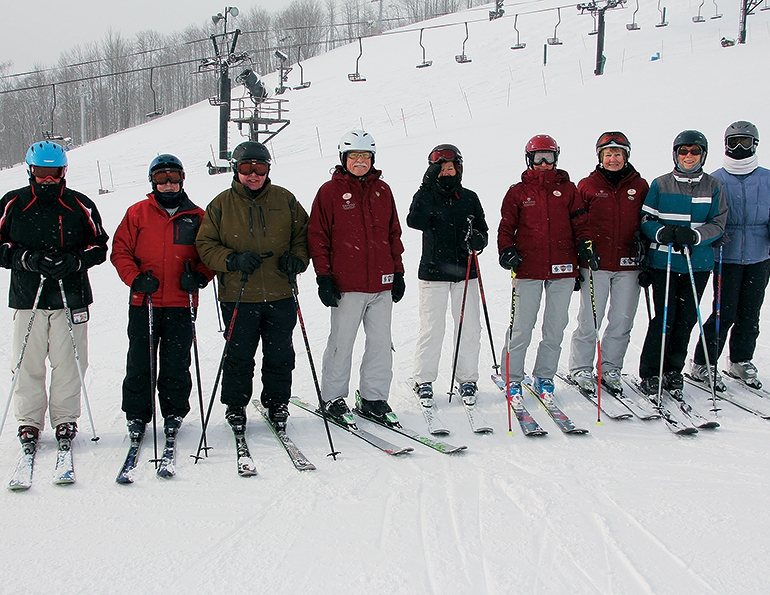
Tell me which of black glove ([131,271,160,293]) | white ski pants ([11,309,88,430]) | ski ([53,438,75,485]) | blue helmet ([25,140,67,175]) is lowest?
ski ([53,438,75,485])

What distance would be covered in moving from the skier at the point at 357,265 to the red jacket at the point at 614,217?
1.46m

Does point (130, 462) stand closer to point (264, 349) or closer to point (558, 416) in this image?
point (264, 349)

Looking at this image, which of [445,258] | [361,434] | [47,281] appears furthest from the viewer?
[445,258]

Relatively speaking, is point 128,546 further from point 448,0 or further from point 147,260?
point 448,0

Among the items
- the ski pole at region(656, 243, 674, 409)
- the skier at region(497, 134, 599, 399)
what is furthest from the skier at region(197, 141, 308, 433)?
the ski pole at region(656, 243, 674, 409)

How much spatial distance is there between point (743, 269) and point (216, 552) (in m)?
4.13

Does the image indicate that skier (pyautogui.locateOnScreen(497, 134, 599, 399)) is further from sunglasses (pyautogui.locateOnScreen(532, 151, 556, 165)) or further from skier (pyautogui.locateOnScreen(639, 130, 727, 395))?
skier (pyautogui.locateOnScreen(639, 130, 727, 395))

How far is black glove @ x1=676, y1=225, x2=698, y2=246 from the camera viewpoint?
4195 mm

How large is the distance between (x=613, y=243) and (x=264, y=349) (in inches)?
100.0

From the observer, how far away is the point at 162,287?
378cm

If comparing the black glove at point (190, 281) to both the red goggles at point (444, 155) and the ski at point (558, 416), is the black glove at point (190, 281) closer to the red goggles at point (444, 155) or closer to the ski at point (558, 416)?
the red goggles at point (444, 155)

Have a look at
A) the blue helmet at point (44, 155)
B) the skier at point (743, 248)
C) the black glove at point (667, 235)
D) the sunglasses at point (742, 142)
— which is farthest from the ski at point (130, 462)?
the sunglasses at point (742, 142)

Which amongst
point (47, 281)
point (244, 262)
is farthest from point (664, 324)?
point (47, 281)

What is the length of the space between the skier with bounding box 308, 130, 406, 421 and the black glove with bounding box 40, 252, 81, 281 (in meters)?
1.38
